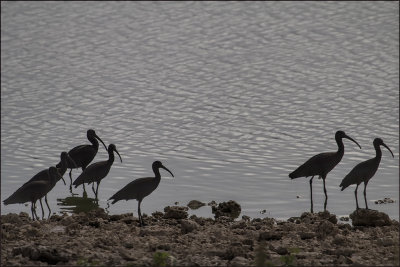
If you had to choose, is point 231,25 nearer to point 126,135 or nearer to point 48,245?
point 126,135

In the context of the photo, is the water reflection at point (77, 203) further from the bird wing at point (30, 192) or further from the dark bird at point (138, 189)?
the dark bird at point (138, 189)

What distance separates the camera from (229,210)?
17312mm

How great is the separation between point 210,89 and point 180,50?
525 cm

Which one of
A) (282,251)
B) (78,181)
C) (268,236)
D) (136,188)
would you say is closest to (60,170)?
(78,181)

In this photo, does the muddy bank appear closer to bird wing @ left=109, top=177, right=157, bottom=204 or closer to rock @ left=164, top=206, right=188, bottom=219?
rock @ left=164, top=206, right=188, bottom=219

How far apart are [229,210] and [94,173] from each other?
314cm

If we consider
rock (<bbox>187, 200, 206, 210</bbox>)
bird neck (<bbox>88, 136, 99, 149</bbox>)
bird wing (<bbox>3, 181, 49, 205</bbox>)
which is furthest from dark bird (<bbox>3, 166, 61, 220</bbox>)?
→ bird neck (<bbox>88, 136, 99, 149</bbox>)

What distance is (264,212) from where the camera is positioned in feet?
57.7

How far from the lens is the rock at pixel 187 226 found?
1506cm

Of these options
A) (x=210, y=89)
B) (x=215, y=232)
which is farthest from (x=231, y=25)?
(x=215, y=232)

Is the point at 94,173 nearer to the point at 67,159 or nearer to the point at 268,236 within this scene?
the point at 67,159

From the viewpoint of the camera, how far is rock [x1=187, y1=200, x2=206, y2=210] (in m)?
18.0

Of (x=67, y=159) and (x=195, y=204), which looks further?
(x=67, y=159)

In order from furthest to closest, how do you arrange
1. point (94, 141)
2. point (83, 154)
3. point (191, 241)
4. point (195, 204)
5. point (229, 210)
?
point (94, 141)
point (83, 154)
point (195, 204)
point (229, 210)
point (191, 241)
